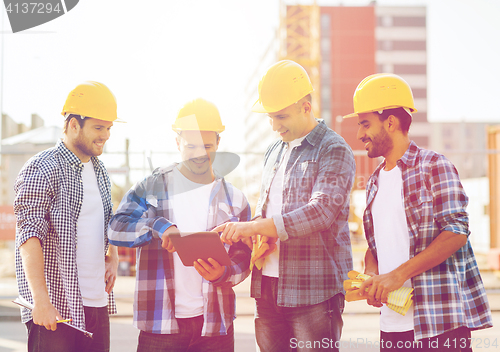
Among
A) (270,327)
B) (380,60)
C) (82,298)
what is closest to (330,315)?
(270,327)

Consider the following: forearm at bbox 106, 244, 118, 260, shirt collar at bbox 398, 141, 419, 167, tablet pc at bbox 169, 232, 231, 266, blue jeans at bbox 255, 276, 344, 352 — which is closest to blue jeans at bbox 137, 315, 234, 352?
blue jeans at bbox 255, 276, 344, 352

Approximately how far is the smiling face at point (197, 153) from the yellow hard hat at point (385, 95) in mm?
901

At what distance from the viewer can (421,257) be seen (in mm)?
2266

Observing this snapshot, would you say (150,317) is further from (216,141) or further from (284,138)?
(284,138)

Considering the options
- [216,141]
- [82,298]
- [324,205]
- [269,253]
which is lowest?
[82,298]

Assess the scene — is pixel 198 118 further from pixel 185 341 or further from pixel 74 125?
pixel 185 341

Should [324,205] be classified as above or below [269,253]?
above

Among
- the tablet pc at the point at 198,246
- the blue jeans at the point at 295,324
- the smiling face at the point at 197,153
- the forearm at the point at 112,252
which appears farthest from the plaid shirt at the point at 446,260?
the forearm at the point at 112,252

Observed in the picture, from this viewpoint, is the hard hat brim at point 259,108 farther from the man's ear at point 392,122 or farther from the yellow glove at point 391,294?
the yellow glove at point 391,294

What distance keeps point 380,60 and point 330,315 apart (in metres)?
66.9

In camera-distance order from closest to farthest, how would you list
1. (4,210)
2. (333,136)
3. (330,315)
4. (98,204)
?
(330,315), (333,136), (98,204), (4,210)

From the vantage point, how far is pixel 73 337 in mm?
2553

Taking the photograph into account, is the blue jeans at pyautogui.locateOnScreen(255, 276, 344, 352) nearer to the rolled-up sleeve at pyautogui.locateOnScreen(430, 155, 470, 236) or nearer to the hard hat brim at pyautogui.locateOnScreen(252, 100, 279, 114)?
the rolled-up sleeve at pyautogui.locateOnScreen(430, 155, 470, 236)

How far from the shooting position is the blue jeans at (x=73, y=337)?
2.43 meters
